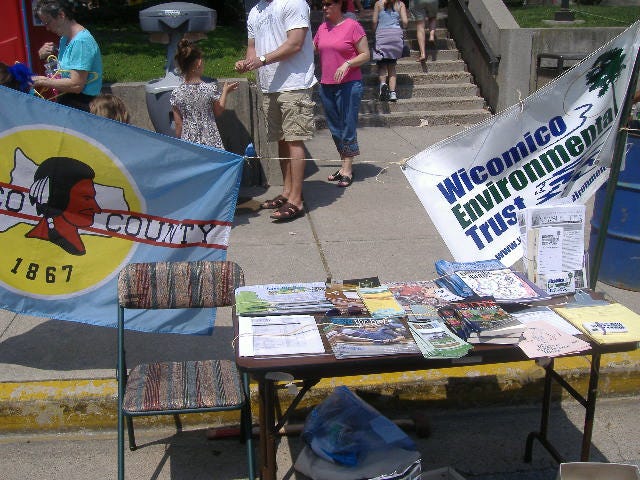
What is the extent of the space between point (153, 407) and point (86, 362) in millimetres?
1240

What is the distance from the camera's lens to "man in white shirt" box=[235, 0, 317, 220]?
6117 millimetres

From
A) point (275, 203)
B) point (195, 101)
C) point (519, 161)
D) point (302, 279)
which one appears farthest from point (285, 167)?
point (519, 161)

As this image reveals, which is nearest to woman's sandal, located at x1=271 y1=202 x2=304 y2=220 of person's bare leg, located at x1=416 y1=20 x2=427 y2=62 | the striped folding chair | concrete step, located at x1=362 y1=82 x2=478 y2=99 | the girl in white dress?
the girl in white dress

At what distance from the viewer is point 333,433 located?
331cm

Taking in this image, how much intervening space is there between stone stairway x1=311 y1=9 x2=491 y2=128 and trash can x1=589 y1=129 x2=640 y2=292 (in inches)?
192

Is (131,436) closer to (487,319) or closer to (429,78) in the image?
(487,319)

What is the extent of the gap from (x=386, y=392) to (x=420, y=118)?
6.41 metres

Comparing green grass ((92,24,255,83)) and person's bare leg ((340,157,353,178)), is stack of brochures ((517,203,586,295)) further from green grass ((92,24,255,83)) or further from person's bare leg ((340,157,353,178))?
green grass ((92,24,255,83))

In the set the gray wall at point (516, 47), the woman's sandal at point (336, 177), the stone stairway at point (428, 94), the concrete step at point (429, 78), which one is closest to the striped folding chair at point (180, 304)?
the woman's sandal at point (336, 177)

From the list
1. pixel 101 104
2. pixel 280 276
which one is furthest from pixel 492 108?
pixel 101 104

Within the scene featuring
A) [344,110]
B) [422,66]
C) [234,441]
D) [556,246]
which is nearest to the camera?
[556,246]

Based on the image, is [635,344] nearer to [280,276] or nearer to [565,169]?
[565,169]

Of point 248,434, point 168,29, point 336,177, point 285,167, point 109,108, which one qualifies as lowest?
point 336,177

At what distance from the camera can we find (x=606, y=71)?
3707 millimetres
